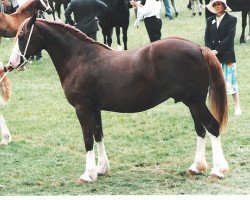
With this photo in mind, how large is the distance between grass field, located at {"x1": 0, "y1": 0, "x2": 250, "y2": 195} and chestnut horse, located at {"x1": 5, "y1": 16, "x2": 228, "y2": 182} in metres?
0.32

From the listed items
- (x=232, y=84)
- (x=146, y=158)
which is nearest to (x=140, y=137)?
(x=146, y=158)

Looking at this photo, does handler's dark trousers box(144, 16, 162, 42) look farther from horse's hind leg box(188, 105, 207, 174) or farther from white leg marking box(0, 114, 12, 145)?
horse's hind leg box(188, 105, 207, 174)

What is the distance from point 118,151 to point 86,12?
5245mm

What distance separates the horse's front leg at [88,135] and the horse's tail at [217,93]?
4.29ft

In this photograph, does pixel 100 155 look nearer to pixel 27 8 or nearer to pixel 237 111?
pixel 237 111

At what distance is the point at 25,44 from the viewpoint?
6605 mm

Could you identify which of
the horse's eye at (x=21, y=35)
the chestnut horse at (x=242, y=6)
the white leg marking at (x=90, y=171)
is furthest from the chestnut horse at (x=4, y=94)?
the chestnut horse at (x=242, y=6)

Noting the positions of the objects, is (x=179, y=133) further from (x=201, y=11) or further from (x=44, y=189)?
(x=201, y=11)

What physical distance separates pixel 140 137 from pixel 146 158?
104cm

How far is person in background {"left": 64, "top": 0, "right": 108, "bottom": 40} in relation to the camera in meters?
12.2

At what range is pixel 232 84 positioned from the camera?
8969mm

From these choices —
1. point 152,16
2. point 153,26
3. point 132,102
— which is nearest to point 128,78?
point 132,102

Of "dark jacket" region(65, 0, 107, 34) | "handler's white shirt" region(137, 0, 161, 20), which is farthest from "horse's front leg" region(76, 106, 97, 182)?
"handler's white shirt" region(137, 0, 161, 20)
